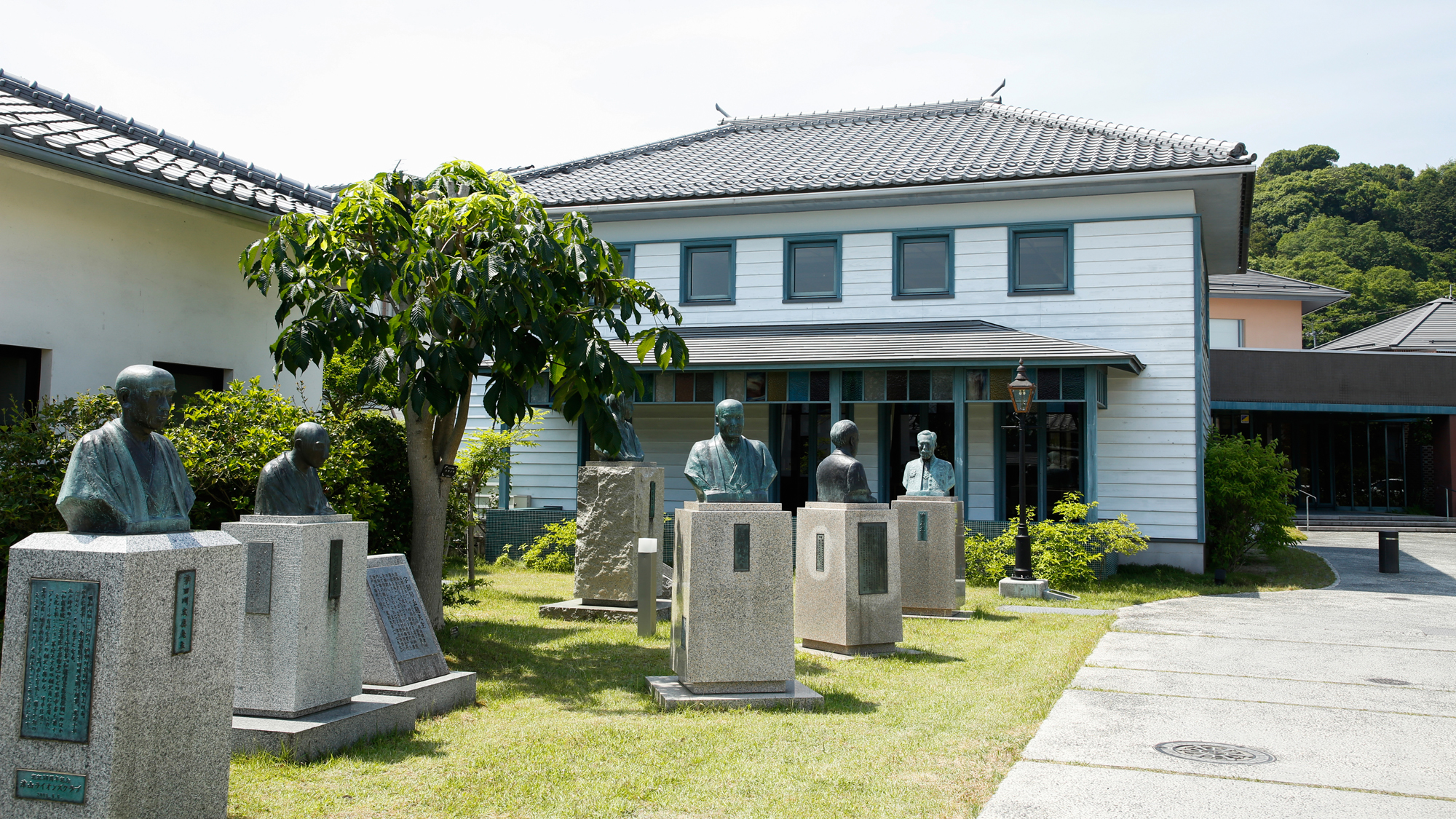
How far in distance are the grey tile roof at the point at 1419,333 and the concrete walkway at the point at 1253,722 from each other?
24.8 m

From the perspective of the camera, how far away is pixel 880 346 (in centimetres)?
1694

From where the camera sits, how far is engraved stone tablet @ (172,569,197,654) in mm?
4246

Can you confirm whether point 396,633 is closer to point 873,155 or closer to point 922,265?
point 922,265

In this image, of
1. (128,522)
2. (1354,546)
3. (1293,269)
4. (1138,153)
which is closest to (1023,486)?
(1138,153)

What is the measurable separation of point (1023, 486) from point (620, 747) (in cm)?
904

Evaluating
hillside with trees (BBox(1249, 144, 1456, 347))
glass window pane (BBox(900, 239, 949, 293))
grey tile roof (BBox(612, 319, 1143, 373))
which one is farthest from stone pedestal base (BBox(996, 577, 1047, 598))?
hillside with trees (BBox(1249, 144, 1456, 347))

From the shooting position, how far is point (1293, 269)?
53688 millimetres

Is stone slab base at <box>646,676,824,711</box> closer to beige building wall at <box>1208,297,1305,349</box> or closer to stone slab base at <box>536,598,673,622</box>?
stone slab base at <box>536,598,673,622</box>

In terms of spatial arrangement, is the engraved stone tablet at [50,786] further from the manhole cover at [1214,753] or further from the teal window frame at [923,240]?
the teal window frame at [923,240]

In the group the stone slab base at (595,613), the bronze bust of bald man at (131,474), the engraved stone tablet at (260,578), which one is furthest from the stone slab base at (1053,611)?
the bronze bust of bald man at (131,474)

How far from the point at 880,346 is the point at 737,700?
10629mm

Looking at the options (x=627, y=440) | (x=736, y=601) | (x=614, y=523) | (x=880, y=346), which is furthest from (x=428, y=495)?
(x=880, y=346)

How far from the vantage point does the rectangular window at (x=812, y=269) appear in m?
18.8

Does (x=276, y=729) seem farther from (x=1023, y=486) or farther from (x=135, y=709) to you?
(x=1023, y=486)
